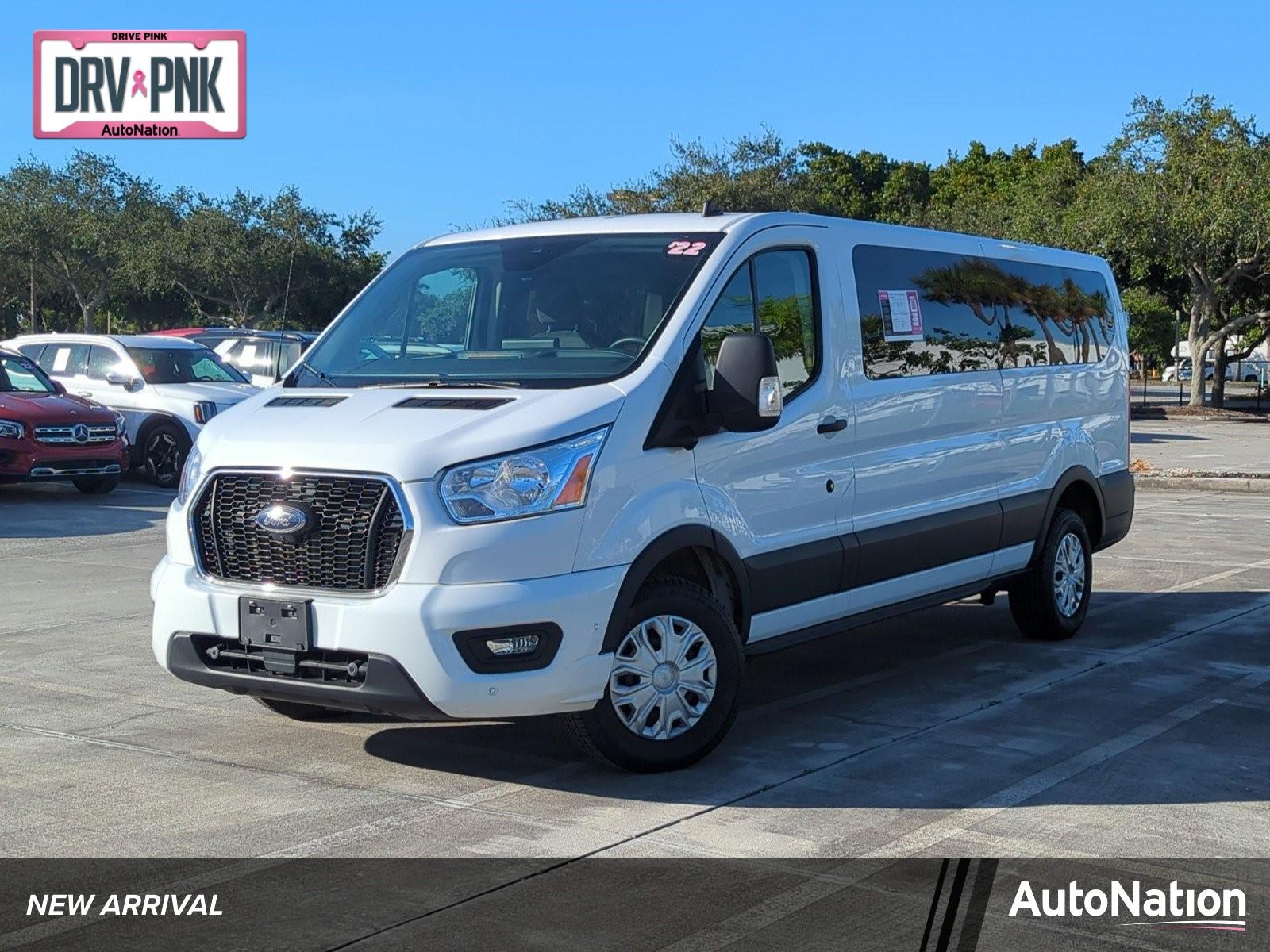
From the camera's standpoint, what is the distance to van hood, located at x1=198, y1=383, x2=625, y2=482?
5535 mm

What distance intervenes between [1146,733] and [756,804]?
2.07 metres

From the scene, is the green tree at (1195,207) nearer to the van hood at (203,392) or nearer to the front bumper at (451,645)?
the van hood at (203,392)

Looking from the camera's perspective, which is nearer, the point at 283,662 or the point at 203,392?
the point at 283,662

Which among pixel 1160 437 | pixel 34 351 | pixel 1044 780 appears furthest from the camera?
pixel 1160 437

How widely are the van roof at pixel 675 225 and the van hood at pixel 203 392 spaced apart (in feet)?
40.3

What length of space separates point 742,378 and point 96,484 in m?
13.7

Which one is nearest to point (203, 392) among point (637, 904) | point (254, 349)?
point (254, 349)

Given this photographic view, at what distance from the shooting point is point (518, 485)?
219 inches

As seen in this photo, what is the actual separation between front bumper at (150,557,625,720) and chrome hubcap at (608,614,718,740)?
0.18m

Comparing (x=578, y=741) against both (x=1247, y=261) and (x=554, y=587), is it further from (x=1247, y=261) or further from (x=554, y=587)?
(x=1247, y=261)

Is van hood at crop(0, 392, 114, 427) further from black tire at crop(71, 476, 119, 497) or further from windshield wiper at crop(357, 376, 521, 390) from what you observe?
windshield wiper at crop(357, 376, 521, 390)

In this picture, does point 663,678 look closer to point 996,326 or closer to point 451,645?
point 451,645

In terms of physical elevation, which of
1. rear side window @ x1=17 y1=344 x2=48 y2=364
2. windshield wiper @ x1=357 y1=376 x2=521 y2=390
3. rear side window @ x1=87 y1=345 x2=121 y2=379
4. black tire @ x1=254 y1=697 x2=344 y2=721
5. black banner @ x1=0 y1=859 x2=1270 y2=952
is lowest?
black banner @ x1=0 y1=859 x2=1270 y2=952

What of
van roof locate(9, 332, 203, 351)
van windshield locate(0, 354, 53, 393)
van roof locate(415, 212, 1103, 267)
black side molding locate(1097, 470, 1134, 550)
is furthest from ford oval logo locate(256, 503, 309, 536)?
van roof locate(9, 332, 203, 351)
